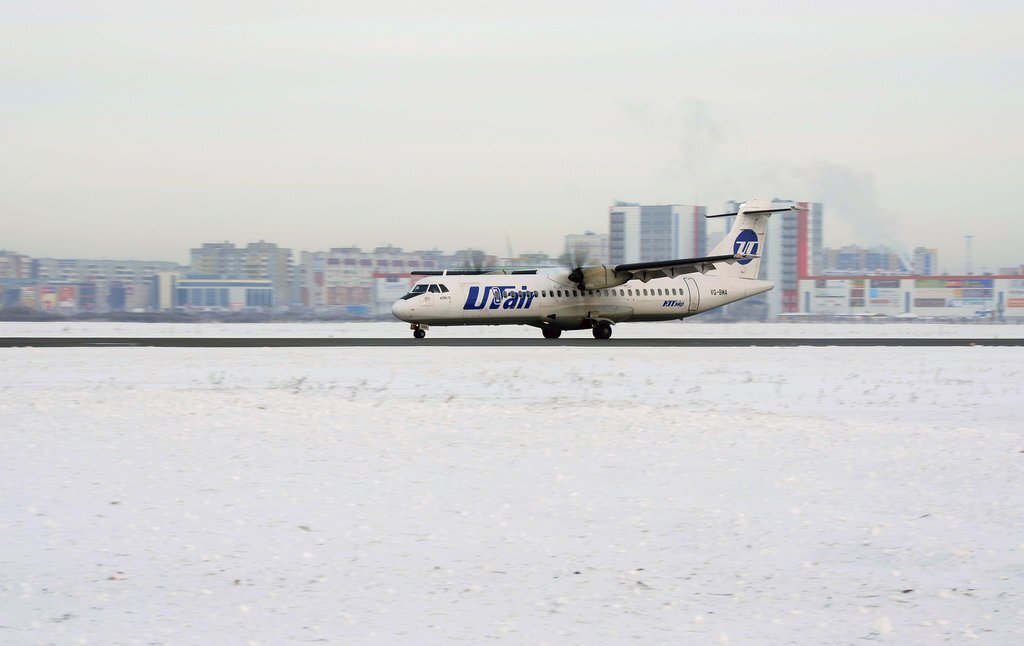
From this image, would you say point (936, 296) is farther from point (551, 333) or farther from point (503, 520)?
point (503, 520)

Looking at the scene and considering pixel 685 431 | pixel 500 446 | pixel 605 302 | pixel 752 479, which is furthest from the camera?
pixel 605 302

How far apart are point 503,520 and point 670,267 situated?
37.6m

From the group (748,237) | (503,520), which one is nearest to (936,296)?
(748,237)

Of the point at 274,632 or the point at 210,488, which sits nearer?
the point at 274,632

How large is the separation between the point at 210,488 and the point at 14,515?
6.59ft

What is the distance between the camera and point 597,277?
1842 inches

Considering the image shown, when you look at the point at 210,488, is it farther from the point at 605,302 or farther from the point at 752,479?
the point at 605,302

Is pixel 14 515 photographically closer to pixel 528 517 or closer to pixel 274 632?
pixel 274 632

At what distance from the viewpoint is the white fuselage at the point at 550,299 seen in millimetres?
43969

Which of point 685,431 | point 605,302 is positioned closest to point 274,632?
point 685,431

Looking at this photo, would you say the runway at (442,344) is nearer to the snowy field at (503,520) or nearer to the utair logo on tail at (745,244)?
the utair logo on tail at (745,244)

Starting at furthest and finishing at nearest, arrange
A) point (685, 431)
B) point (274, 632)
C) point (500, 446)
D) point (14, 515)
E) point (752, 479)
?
point (685, 431), point (500, 446), point (752, 479), point (14, 515), point (274, 632)

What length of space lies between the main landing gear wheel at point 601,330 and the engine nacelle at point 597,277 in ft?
5.57

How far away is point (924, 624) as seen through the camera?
730 centimetres
